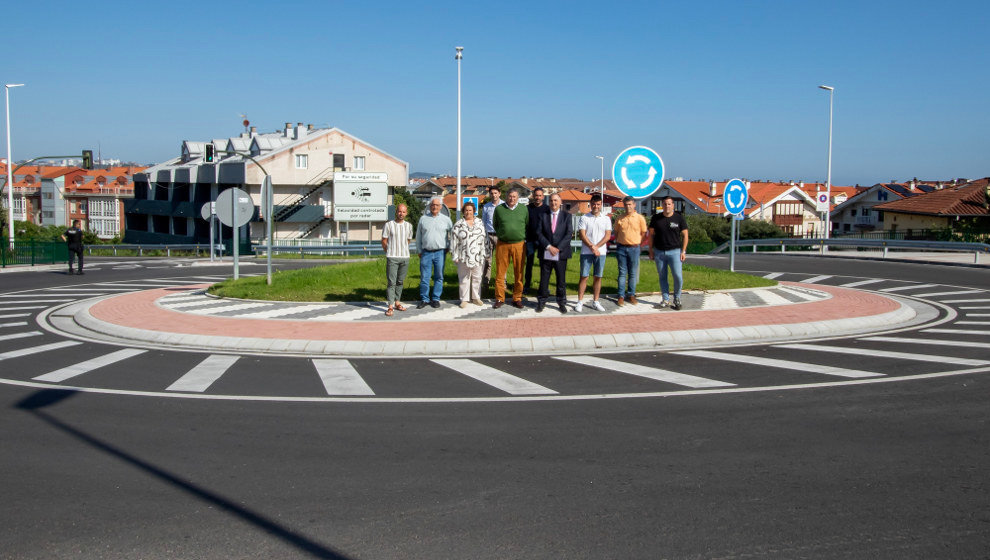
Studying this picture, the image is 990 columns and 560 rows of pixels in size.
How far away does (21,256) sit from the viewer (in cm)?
3042

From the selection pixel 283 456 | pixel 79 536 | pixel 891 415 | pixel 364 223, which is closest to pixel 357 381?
pixel 283 456

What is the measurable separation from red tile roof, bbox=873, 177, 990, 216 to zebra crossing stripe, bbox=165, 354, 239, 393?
1867 inches

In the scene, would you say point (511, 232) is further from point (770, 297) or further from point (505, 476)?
point (505, 476)

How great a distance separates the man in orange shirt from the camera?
1276 centimetres

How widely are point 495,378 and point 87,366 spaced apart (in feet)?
16.6

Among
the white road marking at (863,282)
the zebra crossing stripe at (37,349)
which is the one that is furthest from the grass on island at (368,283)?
the zebra crossing stripe at (37,349)

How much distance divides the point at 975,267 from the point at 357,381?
21741 mm

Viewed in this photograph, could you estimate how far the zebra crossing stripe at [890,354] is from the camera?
9336mm

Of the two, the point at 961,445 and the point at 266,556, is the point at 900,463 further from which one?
the point at 266,556

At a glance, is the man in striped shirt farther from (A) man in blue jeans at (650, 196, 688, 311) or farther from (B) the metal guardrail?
(B) the metal guardrail

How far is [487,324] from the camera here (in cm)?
1180

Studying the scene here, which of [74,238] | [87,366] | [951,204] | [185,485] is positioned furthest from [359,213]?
[185,485]

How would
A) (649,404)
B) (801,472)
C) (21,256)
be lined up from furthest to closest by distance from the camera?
(21,256) < (649,404) < (801,472)

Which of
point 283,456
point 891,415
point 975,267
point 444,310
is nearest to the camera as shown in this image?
point 283,456
